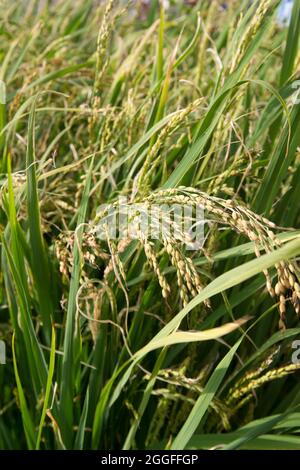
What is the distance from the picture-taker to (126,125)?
5.03ft

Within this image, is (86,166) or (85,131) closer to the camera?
(86,166)

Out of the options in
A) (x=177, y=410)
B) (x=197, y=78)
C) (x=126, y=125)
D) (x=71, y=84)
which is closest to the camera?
(x=177, y=410)

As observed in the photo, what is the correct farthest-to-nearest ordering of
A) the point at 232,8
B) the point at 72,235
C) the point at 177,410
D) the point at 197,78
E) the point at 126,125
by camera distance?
1. the point at 232,8
2. the point at 197,78
3. the point at 126,125
4. the point at 177,410
5. the point at 72,235

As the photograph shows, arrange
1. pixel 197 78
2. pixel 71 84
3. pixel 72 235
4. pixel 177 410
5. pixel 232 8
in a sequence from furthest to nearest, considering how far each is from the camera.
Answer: pixel 232 8 < pixel 71 84 < pixel 197 78 < pixel 177 410 < pixel 72 235

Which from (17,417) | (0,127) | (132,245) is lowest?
(17,417)

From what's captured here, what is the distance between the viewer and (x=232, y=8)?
2451 mm

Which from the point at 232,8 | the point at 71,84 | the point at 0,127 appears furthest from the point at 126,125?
the point at 232,8

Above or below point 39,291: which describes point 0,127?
above

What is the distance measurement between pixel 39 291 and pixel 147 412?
12.8 inches

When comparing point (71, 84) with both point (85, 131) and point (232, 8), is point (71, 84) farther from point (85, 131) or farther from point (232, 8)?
point (232, 8)

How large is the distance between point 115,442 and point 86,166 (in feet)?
1.89

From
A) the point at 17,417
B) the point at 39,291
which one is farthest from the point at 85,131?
the point at 17,417

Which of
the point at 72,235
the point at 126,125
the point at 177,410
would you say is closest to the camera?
the point at 72,235

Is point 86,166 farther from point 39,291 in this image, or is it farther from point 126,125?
point 39,291
